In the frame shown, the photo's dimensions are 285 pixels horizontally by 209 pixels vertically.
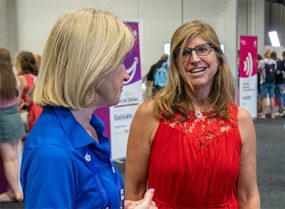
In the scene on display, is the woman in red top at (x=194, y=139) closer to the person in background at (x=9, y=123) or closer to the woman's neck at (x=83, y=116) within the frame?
the woman's neck at (x=83, y=116)

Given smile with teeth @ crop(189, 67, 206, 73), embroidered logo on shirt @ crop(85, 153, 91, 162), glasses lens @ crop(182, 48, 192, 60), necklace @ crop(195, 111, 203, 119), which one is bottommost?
necklace @ crop(195, 111, 203, 119)

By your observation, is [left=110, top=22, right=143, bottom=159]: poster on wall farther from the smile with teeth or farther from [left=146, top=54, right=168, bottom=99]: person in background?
[left=146, top=54, right=168, bottom=99]: person in background

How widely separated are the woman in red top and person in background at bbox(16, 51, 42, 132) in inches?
106

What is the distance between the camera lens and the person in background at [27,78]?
171 inches

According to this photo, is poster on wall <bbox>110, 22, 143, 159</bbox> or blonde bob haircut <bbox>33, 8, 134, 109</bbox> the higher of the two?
blonde bob haircut <bbox>33, 8, 134, 109</bbox>

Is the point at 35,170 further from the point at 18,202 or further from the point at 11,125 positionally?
the point at 18,202

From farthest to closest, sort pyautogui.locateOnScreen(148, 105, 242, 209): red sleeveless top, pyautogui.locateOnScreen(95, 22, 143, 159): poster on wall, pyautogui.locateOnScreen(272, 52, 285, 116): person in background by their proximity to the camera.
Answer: pyautogui.locateOnScreen(272, 52, 285, 116): person in background → pyautogui.locateOnScreen(95, 22, 143, 159): poster on wall → pyautogui.locateOnScreen(148, 105, 242, 209): red sleeveless top

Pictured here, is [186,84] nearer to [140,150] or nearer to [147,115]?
[147,115]

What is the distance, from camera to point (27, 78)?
4.39 metres

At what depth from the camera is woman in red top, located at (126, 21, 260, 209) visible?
5.58 feet

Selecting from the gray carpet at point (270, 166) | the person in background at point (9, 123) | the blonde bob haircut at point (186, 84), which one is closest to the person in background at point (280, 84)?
the gray carpet at point (270, 166)

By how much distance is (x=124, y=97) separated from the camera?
504 cm

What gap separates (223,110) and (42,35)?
10.0 meters

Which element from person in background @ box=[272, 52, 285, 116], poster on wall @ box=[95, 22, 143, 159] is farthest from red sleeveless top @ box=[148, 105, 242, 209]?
person in background @ box=[272, 52, 285, 116]
